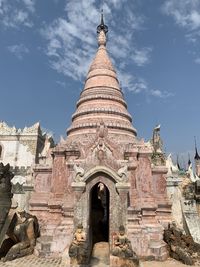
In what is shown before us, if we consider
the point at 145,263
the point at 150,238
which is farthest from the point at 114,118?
the point at 145,263

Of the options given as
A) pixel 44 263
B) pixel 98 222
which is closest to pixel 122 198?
pixel 44 263

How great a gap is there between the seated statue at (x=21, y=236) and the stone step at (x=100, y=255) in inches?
103

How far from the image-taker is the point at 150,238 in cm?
1173

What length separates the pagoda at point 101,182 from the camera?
10820mm

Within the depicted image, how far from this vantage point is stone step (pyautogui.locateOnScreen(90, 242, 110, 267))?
1008 cm

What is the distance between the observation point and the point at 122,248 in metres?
9.46

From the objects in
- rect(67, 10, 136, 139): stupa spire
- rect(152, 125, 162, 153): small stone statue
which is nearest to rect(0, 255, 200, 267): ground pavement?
rect(67, 10, 136, 139): stupa spire

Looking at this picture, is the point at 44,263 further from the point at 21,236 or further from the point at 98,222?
the point at 98,222

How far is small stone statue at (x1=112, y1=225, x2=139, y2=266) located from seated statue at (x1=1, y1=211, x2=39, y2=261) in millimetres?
3873

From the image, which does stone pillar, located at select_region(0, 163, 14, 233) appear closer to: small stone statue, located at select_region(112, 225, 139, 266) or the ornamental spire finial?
small stone statue, located at select_region(112, 225, 139, 266)

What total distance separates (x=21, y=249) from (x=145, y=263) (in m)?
4.85

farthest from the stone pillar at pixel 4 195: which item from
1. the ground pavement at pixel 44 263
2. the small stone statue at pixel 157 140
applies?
the small stone statue at pixel 157 140

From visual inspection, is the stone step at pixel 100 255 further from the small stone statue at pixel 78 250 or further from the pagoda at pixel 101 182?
the small stone statue at pixel 78 250

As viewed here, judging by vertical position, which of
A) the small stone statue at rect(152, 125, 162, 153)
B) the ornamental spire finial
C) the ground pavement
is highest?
the ornamental spire finial
